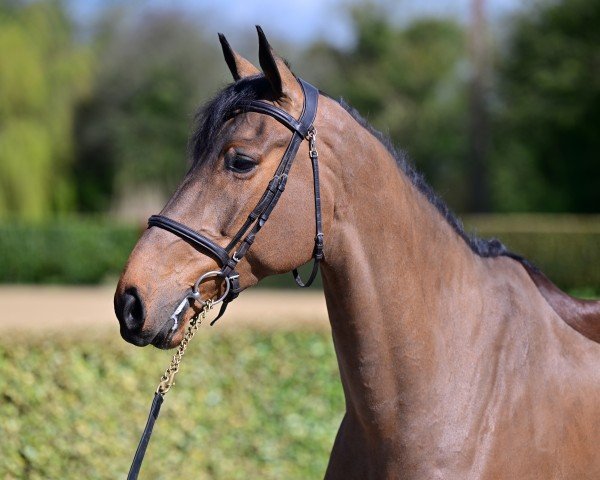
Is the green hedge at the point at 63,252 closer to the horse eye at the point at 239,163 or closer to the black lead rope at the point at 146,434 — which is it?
the black lead rope at the point at 146,434

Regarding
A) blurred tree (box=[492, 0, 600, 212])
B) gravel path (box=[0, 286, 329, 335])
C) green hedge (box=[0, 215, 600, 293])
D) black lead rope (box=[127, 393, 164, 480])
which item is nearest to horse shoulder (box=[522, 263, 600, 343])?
black lead rope (box=[127, 393, 164, 480])

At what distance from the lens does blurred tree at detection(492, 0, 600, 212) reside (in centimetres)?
2344

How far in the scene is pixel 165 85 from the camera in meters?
30.5

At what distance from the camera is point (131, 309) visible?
6.49 feet

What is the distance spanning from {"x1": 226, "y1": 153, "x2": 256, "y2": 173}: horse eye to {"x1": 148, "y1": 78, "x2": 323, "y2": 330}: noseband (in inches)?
2.9

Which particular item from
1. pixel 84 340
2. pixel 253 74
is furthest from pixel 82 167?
pixel 253 74

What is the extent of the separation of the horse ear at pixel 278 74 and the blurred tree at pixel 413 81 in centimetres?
2692

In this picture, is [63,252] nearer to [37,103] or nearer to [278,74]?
[37,103]

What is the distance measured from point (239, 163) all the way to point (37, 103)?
74.3 feet

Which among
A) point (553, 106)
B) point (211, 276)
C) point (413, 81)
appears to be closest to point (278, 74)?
point (211, 276)

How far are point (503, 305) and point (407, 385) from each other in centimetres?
43

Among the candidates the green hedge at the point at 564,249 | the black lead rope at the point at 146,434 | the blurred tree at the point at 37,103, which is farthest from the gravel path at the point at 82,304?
the black lead rope at the point at 146,434

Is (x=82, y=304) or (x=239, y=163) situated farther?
(x=82, y=304)

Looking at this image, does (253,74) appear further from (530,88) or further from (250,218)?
(530,88)
